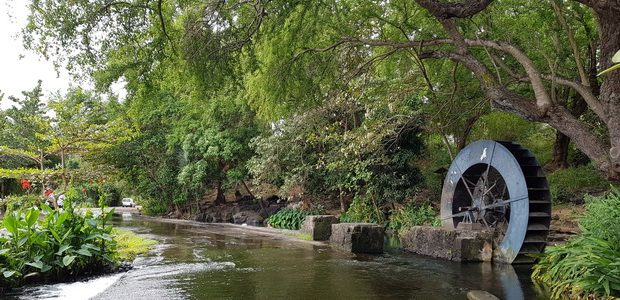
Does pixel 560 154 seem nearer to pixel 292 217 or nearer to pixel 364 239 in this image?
pixel 364 239

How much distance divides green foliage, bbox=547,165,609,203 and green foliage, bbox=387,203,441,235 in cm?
338

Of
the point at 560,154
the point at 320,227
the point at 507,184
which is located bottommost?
the point at 320,227

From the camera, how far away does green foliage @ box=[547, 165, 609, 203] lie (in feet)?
43.8

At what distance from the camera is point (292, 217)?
18062 millimetres

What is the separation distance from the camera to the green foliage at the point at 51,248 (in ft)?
20.7

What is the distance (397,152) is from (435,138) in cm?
514

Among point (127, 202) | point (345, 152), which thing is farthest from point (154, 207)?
point (345, 152)

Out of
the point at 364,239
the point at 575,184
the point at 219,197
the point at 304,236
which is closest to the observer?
the point at 364,239

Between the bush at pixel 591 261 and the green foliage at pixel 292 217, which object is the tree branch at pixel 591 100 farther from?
the green foliage at pixel 292 217

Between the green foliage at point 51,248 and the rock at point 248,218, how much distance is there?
13.2m

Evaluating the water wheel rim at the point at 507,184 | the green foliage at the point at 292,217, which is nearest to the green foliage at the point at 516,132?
the water wheel rim at the point at 507,184

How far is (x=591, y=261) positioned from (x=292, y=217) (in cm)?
1328

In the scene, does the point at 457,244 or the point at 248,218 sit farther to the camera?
the point at 248,218

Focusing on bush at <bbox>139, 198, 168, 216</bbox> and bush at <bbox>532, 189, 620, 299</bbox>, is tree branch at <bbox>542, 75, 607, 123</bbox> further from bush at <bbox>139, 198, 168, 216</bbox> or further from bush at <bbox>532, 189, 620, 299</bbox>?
bush at <bbox>139, 198, 168, 216</bbox>
